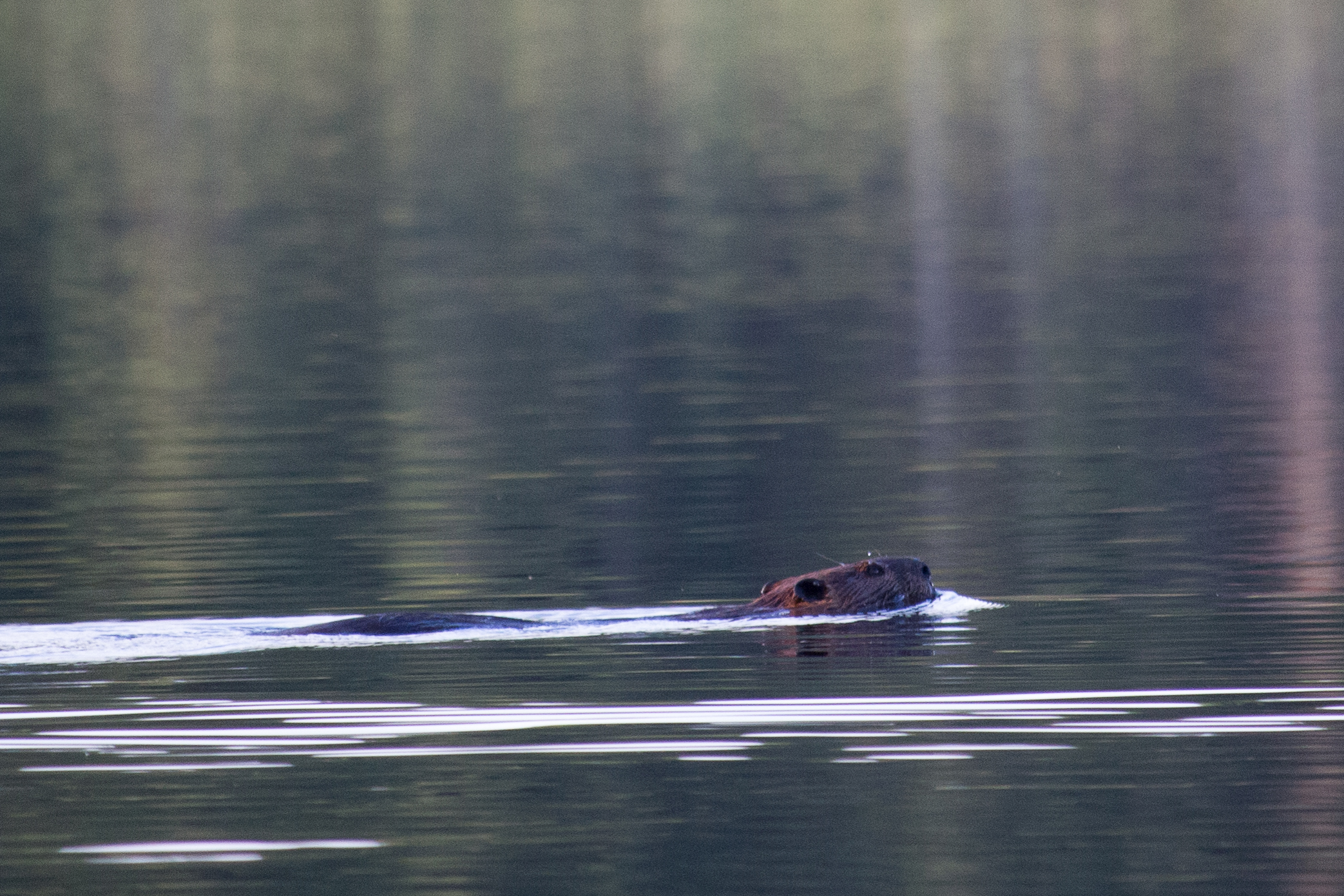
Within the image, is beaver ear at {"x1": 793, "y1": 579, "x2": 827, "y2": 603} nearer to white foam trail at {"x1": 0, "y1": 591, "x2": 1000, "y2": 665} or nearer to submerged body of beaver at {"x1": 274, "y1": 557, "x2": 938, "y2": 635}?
submerged body of beaver at {"x1": 274, "y1": 557, "x2": 938, "y2": 635}

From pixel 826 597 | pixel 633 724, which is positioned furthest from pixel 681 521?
pixel 633 724

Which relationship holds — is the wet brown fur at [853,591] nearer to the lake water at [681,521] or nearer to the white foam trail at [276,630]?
the white foam trail at [276,630]

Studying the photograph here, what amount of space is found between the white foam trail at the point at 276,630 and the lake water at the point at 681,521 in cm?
6

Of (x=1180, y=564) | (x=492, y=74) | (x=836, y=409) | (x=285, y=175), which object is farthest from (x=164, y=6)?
(x=1180, y=564)

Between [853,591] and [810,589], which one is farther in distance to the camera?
[853,591]

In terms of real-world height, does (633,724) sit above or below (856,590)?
below

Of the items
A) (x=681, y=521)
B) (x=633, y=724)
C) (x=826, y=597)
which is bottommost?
(x=633, y=724)

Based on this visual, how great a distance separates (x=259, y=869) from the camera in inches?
416

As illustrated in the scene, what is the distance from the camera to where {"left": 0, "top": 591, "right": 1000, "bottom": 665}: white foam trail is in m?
15.7

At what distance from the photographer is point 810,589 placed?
17.0 meters

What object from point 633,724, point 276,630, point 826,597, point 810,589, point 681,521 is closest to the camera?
point 633,724

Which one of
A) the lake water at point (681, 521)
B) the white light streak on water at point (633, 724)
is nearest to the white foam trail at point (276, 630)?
the lake water at point (681, 521)

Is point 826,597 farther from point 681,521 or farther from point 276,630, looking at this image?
point 681,521

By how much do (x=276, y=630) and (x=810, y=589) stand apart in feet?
10.3
